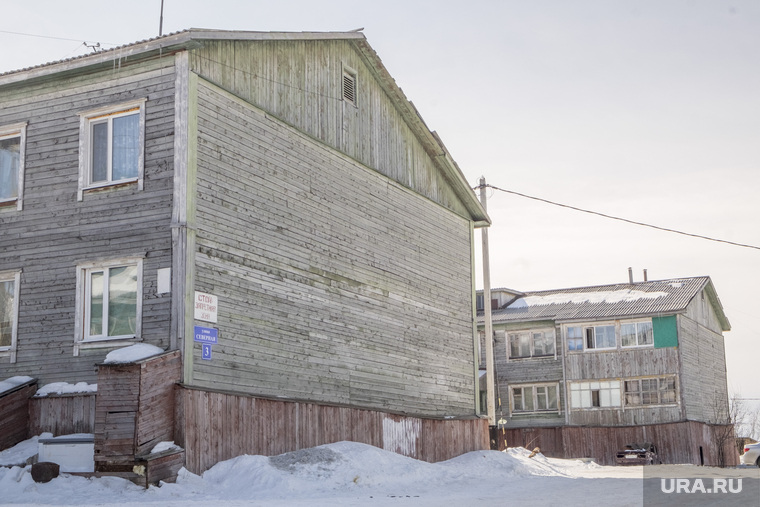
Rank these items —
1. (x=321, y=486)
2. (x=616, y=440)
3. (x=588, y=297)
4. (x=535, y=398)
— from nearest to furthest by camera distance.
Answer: (x=321, y=486) → (x=616, y=440) → (x=535, y=398) → (x=588, y=297)

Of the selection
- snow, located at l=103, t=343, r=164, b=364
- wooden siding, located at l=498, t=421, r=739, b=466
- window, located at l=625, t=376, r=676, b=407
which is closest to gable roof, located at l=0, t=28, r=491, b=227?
snow, located at l=103, t=343, r=164, b=364

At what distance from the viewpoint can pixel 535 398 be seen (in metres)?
47.7

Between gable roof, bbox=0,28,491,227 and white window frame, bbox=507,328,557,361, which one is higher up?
gable roof, bbox=0,28,491,227

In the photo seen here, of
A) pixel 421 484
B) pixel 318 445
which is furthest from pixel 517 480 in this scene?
pixel 318 445

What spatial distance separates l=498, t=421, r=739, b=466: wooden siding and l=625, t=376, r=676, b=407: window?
1173 millimetres

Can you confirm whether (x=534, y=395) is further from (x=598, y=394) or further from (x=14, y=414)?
(x=14, y=414)

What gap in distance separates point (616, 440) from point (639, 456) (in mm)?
3502

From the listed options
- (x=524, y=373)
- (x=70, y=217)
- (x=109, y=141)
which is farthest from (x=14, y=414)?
(x=524, y=373)

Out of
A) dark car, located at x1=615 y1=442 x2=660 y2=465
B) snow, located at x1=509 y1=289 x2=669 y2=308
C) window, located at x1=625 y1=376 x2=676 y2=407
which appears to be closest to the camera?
dark car, located at x1=615 y1=442 x2=660 y2=465

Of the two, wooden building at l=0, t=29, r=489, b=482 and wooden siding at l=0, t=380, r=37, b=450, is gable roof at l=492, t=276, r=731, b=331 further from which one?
wooden siding at l=0, t=380, r=37, b=450

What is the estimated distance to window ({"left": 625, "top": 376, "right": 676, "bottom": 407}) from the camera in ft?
145

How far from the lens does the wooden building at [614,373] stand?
145ft

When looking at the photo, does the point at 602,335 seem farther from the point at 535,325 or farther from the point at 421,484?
the point at 421,484

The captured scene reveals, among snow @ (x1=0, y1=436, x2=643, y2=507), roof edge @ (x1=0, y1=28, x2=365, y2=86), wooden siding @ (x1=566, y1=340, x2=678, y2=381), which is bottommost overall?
snow @ (x1=0, y1=436, x2=643, y2=507)
